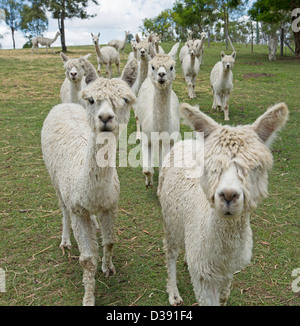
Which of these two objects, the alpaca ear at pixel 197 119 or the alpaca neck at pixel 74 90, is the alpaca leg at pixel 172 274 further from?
the alpaca neck at pixel 74 90

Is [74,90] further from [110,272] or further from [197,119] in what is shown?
[197,119]

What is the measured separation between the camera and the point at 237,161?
183cm

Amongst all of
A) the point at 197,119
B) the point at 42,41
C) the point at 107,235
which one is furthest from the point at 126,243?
the point at 42,41

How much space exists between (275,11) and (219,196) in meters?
23.7

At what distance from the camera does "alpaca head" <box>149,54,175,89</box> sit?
16.4 ft

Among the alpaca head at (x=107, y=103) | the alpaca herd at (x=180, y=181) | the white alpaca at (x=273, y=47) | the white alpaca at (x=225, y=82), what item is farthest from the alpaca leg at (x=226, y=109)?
the white alpaca at (x=273, y=47)

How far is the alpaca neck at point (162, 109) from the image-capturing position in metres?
5.12

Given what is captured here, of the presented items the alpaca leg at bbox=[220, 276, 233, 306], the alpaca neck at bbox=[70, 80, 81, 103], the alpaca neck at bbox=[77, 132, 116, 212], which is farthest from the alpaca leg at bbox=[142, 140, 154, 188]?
the alpaca leg at bbox=[220, 276, 233, 306]

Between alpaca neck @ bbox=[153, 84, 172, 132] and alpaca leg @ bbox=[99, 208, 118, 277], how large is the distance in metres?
2.18

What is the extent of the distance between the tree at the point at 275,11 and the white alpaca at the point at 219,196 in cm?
2169

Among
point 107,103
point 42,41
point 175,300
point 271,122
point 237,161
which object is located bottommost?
point 175,300

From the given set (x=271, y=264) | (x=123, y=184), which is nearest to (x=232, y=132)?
(x=271, y=264)

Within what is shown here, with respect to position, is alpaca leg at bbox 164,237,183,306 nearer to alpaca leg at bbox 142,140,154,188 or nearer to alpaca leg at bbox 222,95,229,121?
alpaca leg at bbox 142,140,154,188

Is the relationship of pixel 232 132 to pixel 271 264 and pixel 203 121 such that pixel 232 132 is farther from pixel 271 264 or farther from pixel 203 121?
pixel 271 264
